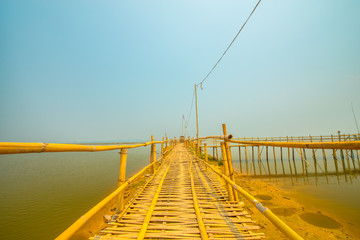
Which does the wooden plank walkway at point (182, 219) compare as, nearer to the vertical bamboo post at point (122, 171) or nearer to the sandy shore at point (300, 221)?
the vertical bamboo post at point (122, 171)

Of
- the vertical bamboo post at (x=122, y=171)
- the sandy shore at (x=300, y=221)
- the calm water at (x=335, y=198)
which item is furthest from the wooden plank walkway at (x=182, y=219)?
the calm water at (x=335, y=198)

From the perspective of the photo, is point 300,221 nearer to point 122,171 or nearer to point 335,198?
point 335,198

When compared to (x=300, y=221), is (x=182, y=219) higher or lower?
higher

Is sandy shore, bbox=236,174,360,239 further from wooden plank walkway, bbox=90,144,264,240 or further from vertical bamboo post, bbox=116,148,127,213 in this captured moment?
vertical bamboo post, bbox=116,148,127,213

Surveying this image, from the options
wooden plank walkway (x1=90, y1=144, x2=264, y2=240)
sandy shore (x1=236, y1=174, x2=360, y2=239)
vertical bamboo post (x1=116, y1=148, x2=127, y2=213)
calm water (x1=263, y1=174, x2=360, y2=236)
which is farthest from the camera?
calm water (x1=263, y1=174, x2=360, y2=236)

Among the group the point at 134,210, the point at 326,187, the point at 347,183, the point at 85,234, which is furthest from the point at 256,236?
the point at 347,183

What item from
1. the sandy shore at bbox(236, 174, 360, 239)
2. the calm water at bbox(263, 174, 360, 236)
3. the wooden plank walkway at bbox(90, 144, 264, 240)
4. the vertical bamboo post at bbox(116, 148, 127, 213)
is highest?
the vertical bamboo post at bbox(116, 148, 127, 213)

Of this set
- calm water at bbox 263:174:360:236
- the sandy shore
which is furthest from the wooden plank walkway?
calm water at bbox 263:174:360:236

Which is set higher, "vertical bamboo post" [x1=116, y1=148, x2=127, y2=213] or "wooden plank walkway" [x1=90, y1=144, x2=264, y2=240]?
"vertical bamboo post" [x1=116, y1=148, x2=127, y2=213]

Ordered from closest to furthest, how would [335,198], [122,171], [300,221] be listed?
1. [122,171]
2. [300,221]
3. [335,198]

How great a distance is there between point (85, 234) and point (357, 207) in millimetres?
10685

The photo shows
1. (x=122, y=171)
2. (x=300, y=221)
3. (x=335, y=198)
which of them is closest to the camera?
(x=122, y=171)

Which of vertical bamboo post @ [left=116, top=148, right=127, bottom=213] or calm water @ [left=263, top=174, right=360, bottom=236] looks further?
calm water @ [left=263, top=174, right=360, bottom=236]

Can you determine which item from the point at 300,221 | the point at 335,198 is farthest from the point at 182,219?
the point at 335,198
